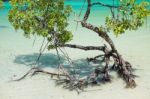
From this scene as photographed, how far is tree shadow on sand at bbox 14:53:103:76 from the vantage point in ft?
28.5

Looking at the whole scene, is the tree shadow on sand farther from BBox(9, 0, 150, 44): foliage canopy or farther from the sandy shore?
BBox(9, 0, 150, 44): foliage canopy

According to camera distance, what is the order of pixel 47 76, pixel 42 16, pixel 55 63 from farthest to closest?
pixel 55 63 < pixel 47 76 < pixel 42 16

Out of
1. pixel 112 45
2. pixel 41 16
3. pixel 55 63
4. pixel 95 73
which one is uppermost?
pixel 41 16

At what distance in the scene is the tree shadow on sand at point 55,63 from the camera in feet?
28.5

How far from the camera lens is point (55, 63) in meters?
9.39

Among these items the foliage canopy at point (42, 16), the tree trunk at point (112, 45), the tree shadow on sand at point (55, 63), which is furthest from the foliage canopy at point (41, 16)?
the tree shadow on sand at point (55, 63)

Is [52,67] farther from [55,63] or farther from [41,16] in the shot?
[41,16]

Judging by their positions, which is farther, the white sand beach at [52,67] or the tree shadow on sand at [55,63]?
the tree shadow on sand at [55,63]

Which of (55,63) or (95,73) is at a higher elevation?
(95,73)

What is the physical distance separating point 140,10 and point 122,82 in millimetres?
1536

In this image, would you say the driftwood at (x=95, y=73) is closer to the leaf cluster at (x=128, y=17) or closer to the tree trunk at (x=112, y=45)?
the tree trunk at (x=112, y=45)

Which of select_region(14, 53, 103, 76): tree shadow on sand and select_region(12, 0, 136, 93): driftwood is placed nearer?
select_region(12, 0, 136, 93): driftwood

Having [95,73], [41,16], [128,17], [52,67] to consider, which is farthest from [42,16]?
[128,17]

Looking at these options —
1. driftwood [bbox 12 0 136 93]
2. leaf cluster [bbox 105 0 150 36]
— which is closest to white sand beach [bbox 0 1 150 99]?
driftwood [bbox 12 0 136 93]
